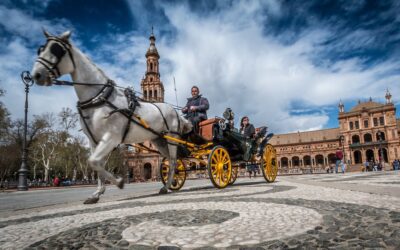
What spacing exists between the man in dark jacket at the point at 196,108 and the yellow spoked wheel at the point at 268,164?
2.83 m

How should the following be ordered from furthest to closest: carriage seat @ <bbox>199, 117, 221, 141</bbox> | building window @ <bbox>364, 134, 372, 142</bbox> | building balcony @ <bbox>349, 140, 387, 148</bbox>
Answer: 1. building window @ <bbox>364, 134, 372, 142</bbox>
2. building balcony @ <bbox>349, 140, 387, 148</bbox>
3. carriage seat @ <bbox>199, 117, 221, 141</bbox>

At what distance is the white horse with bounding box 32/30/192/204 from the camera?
425 centimetres

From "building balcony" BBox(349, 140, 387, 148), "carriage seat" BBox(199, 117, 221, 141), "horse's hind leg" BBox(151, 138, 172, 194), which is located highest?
"building balcony" BBox(349, 140, 387, 148)

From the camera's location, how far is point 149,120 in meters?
5.57

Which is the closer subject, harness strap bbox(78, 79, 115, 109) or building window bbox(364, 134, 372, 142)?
harness strap bbox(78, 79, 115, 109)

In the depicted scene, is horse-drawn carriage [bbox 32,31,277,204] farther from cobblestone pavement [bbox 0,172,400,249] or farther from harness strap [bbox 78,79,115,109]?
cobblestone pavement [bbox 0,172,400,249]

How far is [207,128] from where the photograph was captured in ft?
23.2

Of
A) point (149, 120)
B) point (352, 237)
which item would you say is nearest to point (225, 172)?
point (149, 120)

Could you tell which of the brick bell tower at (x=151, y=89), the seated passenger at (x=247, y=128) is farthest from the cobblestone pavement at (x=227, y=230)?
the brick bell tower at (x=151, y=89)

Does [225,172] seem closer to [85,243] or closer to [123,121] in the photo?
[123,121]

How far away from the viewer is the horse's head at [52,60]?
4.11 metres

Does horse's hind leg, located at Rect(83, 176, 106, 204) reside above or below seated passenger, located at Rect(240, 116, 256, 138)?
below

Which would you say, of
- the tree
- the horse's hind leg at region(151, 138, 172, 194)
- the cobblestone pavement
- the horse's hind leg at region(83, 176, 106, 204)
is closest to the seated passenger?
the horse's hind leg at region(151, 138, 172, 194)

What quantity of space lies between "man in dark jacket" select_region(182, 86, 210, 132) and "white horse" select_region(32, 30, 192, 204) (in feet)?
5.95
